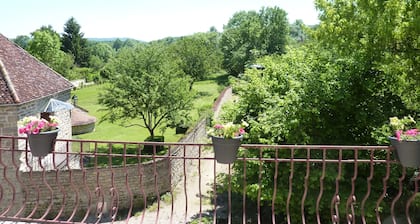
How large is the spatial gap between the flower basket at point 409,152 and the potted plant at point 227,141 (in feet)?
5.28

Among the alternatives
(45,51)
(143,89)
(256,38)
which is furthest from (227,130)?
(256,38)

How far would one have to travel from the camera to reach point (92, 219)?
14.3 metres

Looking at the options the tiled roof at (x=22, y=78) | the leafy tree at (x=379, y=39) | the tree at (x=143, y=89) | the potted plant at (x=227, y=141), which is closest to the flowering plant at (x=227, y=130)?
the potted plant at (x=227, y=141)

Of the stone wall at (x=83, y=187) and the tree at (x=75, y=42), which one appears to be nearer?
the stone wall at (x=83, y=187)

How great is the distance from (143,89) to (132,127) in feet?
33.9

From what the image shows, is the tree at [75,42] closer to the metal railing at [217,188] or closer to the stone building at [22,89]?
the metal railing at [217,188]

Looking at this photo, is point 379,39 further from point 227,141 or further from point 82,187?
point 82,187

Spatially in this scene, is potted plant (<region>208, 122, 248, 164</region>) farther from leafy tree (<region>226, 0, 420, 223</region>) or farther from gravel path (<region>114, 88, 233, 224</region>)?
gravel path (<region>114, 88, 233, 224</region>)

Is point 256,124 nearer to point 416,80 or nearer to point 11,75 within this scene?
point 416,80

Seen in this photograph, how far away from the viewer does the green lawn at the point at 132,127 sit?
25.8 m

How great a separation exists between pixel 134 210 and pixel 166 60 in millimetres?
10102

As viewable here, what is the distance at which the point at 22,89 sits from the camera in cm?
1394

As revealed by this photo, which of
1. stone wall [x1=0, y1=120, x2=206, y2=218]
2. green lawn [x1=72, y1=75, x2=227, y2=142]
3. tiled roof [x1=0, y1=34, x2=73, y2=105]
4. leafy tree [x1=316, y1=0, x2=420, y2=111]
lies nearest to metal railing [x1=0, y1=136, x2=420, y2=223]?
stone wall [x1=0, y1=120, x2=206, y2=218]

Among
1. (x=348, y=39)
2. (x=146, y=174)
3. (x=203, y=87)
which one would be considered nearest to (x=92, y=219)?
(x=146, y=174)
